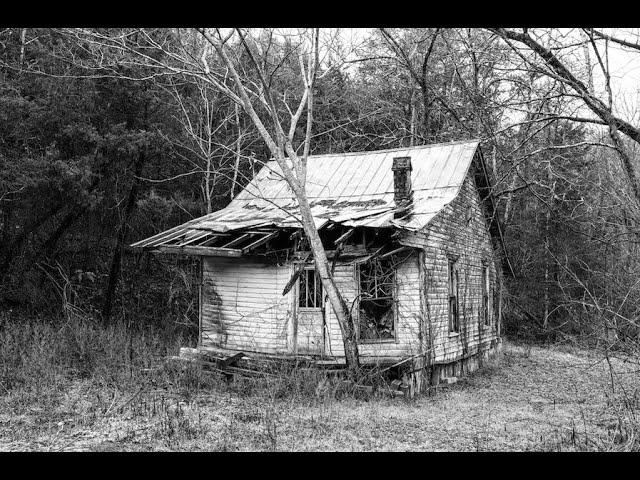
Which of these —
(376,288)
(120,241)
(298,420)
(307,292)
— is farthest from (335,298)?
(120,241)

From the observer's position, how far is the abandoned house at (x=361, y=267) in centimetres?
1251

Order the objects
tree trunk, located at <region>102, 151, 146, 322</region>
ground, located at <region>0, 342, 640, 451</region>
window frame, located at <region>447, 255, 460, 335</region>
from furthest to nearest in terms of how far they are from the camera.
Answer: tree trunk, located at <region>102, 151, 146, 322</region>
window frame, located at <region>447, 255, 460, 335</region>
ground, located at <region>0, 342, 640, 451</region>

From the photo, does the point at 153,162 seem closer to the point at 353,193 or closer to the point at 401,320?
the point at 353,193

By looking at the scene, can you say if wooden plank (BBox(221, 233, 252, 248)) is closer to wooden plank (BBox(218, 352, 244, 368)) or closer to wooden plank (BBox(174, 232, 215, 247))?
wooden plank (BBox(174, 232, 215, 247))

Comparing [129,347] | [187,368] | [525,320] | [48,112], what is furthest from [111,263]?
[525,320]

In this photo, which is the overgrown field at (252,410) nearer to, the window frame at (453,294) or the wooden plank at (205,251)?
the window frame at (453,294)

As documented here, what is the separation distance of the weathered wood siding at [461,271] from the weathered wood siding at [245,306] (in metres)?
3.29

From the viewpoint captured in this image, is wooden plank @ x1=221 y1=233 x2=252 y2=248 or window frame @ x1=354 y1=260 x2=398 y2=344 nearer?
window frame @ x1=354 y1=260 x2=398 y2=344

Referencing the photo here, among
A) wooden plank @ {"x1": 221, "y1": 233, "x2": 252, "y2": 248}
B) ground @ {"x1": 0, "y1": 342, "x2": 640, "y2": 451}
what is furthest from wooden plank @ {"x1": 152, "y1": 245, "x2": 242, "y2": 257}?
ground @ {"x1": 0, "y1": 342, "x2": 640, "y2": 451}

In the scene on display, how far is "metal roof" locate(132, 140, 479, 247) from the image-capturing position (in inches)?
525

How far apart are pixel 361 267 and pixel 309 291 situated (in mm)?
1357

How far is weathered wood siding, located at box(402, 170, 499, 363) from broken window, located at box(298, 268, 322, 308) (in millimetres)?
2474

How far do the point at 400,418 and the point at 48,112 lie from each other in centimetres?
1459

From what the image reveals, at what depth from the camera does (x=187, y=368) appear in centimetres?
1200
